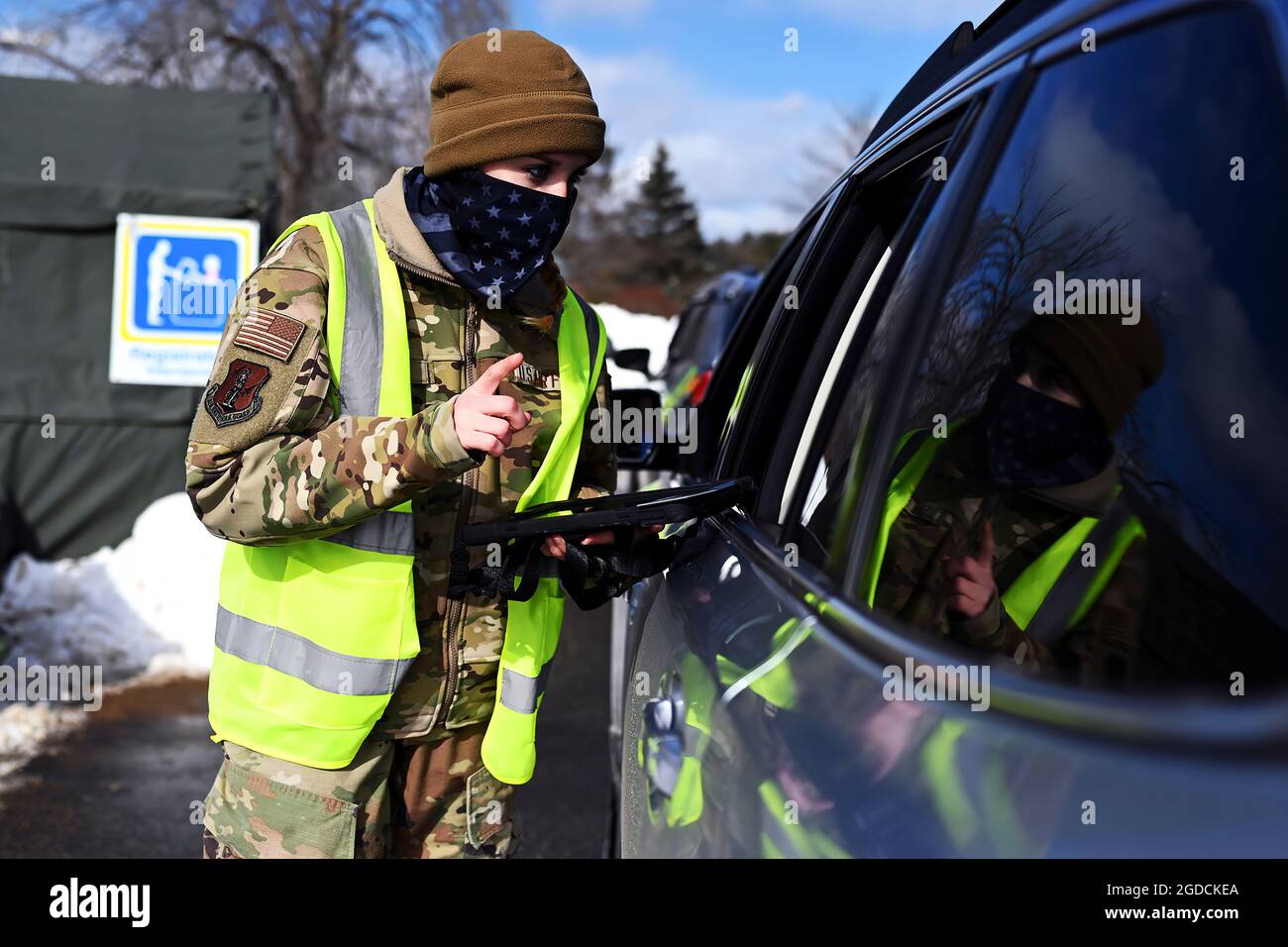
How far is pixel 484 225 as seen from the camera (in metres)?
2.13

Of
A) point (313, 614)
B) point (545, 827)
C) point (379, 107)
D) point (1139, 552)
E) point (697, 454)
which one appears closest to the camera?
point (1139, 552)

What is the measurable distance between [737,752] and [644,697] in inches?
25.9

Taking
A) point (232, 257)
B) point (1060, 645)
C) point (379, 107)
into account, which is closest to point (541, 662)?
point (1060, 645)

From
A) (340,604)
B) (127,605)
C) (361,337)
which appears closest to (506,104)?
(361,337)

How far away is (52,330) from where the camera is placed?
738cm

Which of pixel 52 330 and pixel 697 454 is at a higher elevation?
pixel 52 330

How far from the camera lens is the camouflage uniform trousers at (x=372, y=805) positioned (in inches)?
82.0

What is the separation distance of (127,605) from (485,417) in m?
5.69

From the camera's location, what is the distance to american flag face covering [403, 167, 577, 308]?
2.12m

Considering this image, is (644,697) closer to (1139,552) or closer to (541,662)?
(541,662)

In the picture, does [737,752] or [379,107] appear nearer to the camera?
[737,752]

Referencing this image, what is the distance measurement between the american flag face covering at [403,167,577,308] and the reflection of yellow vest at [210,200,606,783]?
11cm

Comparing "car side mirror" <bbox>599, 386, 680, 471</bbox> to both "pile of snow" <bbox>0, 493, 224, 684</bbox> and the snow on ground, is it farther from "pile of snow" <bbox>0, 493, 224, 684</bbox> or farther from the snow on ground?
"pile of snow" <bbox>0, 493, 224, 684</bbox>

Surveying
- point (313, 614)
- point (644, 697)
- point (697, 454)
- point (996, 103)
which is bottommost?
point (644, 697)
